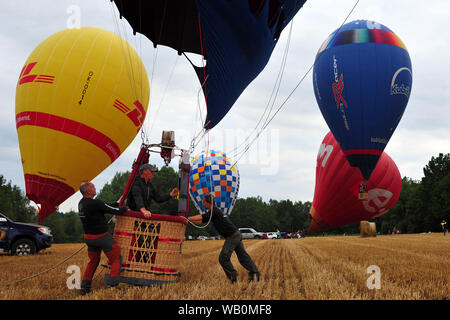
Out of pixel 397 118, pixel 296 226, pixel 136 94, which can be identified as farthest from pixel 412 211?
pixel 136 94

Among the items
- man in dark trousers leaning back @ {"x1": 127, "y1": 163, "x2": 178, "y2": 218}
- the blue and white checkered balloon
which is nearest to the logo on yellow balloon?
man in dark trousers leaning back @ {"x1": 127, "y1": 163, "x2": 178, "y2": 218}

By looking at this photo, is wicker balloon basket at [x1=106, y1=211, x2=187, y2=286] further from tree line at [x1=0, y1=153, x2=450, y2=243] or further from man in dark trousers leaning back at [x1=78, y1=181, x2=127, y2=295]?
tree line at [x1=0, y1=153, x2=450, y2=243]

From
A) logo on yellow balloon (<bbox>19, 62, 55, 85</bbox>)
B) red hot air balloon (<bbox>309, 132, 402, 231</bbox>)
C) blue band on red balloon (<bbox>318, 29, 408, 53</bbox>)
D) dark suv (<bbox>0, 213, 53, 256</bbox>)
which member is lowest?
dark suv (<bbox>0, 213, 53, 256</bbox>)

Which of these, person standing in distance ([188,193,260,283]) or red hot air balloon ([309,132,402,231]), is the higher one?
red hot air balloon ([309,132,402,231])

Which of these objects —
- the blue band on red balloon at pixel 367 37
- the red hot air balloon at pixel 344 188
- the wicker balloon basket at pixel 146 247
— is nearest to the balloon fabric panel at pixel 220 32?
the wicker balloon basket at pixel 146 247

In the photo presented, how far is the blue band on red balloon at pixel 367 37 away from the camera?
14711mm

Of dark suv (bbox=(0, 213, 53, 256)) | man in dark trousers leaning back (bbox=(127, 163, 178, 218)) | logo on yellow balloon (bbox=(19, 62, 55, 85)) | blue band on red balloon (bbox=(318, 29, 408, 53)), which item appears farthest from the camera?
blue band on red balloon (bbox=(318, 29, 408, 53))

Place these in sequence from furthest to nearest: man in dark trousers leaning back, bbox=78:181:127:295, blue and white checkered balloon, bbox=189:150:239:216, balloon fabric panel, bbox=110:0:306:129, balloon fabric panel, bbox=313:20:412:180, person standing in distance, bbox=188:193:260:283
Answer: blue and white checkered balloon, bbox=189:150:239:216
balloon fabric panel, bbox=313:20:412:180
balloon fabric panel, bbox=110:0:306:129
person standing in distance, bbox=188:193:260:283
man in dark trousers leaning back, bbox=78:181:127:295

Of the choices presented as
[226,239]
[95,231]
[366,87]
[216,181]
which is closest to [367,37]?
[366,87]

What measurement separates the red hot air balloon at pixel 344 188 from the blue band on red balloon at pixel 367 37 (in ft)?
Result: 24.7

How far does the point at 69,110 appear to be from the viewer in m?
10.3

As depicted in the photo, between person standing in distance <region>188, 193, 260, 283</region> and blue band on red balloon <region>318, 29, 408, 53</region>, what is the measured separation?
11737 millimetres

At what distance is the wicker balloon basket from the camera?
5129 millimetres

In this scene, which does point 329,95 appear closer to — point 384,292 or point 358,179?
point 358,179
